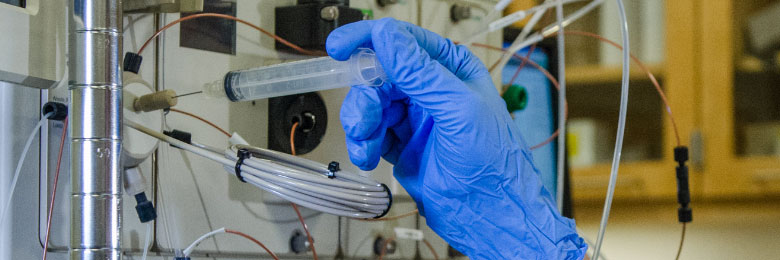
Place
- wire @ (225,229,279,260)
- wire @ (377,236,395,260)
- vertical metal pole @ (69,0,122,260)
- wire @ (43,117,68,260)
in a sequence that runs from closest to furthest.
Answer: vertical metal pole @ (69,0,122,260)
wire @ (43,117,68,260)
wire @ (225,229,279,260)
wire @ (377,236,395,260)

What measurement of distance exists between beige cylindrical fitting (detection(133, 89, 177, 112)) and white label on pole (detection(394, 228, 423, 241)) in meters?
0.46

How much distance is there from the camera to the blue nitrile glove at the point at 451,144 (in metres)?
0.73

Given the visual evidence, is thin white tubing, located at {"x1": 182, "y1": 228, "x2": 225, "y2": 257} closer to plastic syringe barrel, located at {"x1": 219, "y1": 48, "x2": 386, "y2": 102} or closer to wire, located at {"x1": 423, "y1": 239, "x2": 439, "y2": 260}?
plastic syringe barrel, located at {"x1": 219, "y1": 48, "x2": 386, "y2": 102}

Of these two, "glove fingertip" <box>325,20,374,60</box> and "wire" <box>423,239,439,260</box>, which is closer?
"glove fingertip" <box>325,20,374,60</box>

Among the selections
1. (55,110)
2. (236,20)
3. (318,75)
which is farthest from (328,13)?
(55,110)

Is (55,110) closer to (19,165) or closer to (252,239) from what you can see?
(19,165)

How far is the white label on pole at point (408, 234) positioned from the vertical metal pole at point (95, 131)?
0.51m

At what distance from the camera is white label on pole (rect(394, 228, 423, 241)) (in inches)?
45.3

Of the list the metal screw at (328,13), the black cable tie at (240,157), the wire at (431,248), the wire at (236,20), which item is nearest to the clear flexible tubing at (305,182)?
the black cable tie at (240,157)

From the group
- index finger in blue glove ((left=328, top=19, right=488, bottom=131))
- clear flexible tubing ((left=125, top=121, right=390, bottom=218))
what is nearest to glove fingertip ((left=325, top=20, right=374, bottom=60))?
index finger in blue glove ((left=328, top=19, right=488, bottom=131))

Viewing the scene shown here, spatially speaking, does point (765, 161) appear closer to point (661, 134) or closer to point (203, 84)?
point (661, 134)

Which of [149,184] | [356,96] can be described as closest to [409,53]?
[356,96]

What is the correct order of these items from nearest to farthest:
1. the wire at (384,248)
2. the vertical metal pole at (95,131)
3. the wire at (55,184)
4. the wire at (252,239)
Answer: the vertical metal pole at (95,131)
the wire at (55,184)
the wire at (252,239)
the wire at (384,248)

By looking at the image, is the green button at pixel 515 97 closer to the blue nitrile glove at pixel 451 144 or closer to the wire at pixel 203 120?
the blue nitrile glove at pixel 451 144
